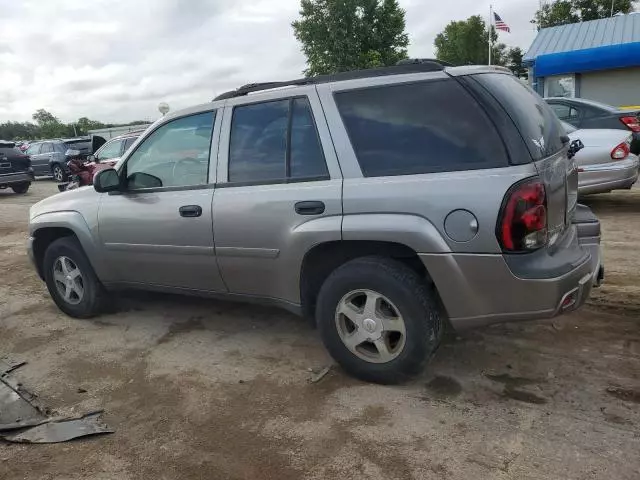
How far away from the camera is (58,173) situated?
20859mm

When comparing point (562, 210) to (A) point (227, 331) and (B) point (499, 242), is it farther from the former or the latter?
(A) point (227, 331)

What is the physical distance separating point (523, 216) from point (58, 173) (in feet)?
70.2

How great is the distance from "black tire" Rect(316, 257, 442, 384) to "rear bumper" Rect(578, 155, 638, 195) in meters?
5.24

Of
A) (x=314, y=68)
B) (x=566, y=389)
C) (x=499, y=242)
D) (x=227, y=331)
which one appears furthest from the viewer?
(x=314, y=68)

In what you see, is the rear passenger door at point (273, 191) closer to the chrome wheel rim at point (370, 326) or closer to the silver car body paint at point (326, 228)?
the silver car body paint at point (326, 228)

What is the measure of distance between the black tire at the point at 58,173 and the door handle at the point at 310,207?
19.4 metres

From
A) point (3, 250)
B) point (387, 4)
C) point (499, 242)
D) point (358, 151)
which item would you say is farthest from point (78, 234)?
point (387, 4)

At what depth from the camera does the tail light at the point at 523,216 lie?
2703 mm

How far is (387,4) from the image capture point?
34.3 meters

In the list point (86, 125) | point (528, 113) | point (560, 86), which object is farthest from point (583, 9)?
point (86, 125)

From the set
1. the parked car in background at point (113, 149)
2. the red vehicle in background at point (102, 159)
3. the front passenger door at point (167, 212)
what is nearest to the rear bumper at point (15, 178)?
the red vehicle in background at point (102, 159)

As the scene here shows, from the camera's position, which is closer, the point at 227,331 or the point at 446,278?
the point at 446,278

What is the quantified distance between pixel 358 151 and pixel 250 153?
83 centimetres

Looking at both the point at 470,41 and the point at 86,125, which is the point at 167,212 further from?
the point at 86,125
